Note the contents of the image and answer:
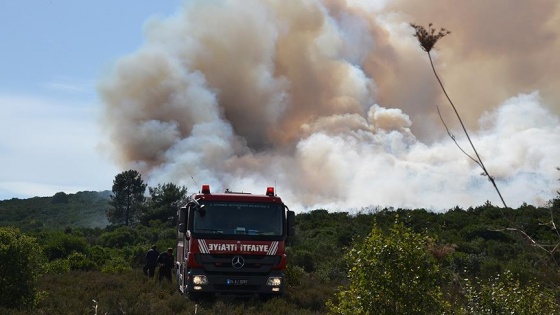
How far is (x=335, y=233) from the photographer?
4606 cm

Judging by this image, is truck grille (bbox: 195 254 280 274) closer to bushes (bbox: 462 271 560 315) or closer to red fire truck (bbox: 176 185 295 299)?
red fire truck (bbox: 176 185 295 299)

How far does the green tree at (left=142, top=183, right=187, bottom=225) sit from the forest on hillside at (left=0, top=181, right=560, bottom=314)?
1921 centimetres

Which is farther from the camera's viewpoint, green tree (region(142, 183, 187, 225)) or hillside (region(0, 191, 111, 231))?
hillside (region(0, 191, 111, 231))

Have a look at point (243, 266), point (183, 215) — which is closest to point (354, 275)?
point (243, 266)

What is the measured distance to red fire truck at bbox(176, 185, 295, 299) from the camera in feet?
56.2

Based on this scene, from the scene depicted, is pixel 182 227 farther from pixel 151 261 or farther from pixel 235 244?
pixel 151 261

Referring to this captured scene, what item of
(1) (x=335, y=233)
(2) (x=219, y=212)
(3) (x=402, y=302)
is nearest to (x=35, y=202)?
(1) (x=335, y=233)

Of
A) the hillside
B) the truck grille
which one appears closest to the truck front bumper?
the truck grille

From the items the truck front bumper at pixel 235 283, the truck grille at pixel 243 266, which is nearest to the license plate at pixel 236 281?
the truck front bumper at pixel 235 283

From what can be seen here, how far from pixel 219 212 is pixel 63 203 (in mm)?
122102

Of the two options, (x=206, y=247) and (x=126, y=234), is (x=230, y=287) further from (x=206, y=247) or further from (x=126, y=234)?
(x=126, y=234)

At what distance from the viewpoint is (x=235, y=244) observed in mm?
→ 17219

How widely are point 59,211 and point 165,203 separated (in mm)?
54664

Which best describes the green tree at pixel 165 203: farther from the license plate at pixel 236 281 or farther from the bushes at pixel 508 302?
the bushes at pixel 508 302
